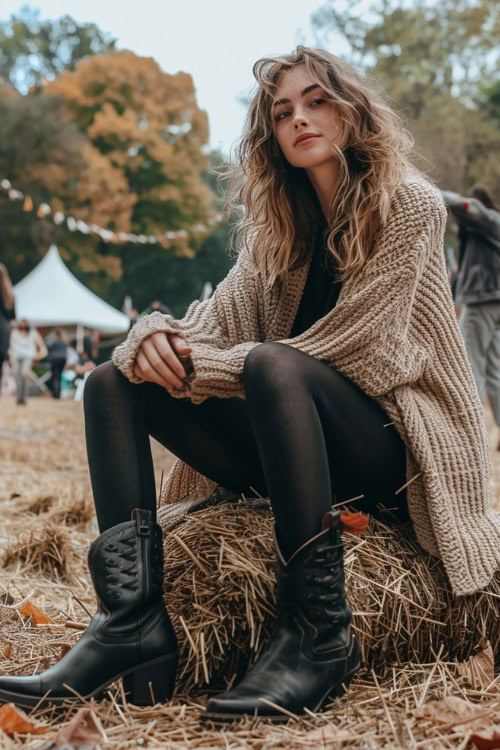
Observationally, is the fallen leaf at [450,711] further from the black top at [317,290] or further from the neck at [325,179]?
the neck at [325,179]

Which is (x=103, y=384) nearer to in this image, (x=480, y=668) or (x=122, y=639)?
(x=122, y=639)

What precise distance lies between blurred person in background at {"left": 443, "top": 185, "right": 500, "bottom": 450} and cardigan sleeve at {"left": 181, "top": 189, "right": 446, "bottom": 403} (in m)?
2.88

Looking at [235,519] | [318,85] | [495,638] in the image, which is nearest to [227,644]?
[235,519]

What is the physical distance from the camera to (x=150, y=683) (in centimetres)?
148

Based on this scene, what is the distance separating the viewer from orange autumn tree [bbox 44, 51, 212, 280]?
23562 mm

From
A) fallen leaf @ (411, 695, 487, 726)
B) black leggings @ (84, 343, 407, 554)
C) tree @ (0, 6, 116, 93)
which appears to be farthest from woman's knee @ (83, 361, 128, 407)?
tree @ (0, 6, 116, 93)

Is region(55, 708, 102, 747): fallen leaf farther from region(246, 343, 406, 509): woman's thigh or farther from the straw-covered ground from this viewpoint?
region(246, 343, 406, 509): woman's thigh

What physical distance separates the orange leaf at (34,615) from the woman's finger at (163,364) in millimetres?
772

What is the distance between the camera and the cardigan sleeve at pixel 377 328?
1636mm

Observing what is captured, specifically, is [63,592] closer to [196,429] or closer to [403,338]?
[196,429]

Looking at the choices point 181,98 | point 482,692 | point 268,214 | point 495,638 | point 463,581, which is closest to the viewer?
point 482,692

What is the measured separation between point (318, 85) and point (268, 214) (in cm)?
32

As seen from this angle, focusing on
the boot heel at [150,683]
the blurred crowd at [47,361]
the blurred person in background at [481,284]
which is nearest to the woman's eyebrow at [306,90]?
the boot heel at [150,683]

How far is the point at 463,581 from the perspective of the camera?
1.68 metres
